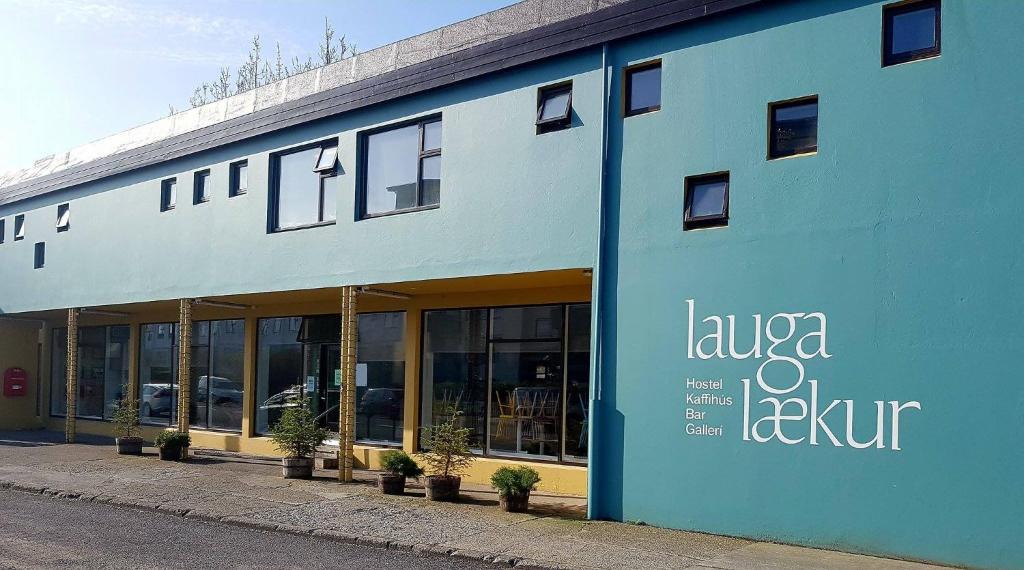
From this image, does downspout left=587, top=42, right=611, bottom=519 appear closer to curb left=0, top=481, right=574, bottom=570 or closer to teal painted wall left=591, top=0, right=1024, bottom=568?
teal painted wall left=591, top=0, right=1024, bottom=568

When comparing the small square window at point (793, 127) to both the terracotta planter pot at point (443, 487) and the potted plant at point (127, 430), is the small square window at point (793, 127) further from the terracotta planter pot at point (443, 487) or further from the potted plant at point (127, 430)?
the potted plant at point (127, 430)

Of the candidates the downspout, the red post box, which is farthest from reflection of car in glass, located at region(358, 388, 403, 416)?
the red post box

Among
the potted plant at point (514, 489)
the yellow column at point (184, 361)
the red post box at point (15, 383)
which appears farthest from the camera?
the red post box at point (15, 383)

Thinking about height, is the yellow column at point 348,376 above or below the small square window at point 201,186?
below

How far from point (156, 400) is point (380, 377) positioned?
8946mm

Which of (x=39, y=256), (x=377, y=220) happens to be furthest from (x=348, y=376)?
(x=39, y=256)

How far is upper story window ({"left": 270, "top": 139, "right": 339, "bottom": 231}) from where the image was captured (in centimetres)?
1620

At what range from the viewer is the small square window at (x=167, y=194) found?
780 inches

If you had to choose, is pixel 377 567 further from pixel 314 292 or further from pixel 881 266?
pixel 314 292

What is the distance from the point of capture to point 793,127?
10.5m

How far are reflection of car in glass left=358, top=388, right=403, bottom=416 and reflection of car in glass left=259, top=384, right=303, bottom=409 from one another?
2.14m

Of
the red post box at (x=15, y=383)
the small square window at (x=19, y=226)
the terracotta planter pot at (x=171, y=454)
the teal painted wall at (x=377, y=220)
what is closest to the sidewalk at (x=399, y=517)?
the terracotta planter pot at (x=171, y=454)

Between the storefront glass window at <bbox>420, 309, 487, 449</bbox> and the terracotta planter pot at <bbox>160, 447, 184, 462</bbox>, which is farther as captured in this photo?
the terracotta planter pot at <bbox>160, 447, 184, 462</bbox>

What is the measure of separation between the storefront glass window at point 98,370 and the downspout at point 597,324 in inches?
633
